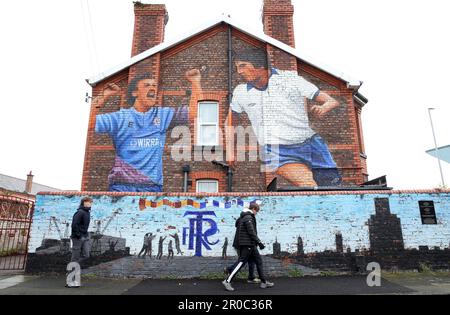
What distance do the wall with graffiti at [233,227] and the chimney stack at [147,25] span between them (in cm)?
757

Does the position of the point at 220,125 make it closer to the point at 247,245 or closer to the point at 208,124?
the point at 208,124

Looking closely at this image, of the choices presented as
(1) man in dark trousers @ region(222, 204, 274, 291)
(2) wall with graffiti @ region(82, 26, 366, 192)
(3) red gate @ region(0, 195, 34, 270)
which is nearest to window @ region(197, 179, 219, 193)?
(2) wall with graffiti @ region(82, 26, 366, 192)

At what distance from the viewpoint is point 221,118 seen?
38.6 feet

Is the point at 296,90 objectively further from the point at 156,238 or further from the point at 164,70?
the point at 156,238

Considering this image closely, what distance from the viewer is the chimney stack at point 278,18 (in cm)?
1302

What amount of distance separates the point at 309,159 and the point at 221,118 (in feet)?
11.7

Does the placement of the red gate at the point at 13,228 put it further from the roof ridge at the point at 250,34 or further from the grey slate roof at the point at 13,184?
the grey slate roof at the point at 13,184

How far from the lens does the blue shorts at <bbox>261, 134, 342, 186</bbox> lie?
1100 centimetres

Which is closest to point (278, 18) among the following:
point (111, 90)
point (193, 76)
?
point (193, 76)

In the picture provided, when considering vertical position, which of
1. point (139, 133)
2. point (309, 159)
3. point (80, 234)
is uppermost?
point (139, 133)

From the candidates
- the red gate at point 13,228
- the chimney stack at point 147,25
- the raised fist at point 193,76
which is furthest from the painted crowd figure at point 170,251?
the chimney stack at point 147,25

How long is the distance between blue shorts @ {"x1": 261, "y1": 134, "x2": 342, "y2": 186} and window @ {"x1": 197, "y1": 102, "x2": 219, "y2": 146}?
202 cm

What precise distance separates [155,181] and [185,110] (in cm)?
292

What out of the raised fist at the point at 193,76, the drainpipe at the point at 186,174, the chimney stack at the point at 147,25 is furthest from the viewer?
the chimney stack at the point at 147,25
